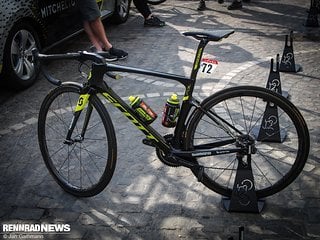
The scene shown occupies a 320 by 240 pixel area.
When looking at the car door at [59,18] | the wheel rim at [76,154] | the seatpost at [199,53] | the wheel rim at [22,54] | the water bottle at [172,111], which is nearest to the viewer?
the seatpost at [199,53]

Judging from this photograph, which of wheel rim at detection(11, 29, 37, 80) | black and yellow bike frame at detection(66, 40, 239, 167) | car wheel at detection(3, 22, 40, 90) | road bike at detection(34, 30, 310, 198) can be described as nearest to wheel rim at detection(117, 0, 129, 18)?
car wheel at detection(3, 22, 40, 90)

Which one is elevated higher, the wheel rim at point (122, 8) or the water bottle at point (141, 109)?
the water bottle at point (141, 109)

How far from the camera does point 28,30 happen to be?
5938mm

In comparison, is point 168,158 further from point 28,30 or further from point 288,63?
point 288,63

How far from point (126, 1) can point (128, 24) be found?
0.55 m

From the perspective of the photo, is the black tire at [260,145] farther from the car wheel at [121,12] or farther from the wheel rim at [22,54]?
the car wheel at [121,12]

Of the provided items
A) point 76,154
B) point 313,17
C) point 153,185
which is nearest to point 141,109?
point 153,185

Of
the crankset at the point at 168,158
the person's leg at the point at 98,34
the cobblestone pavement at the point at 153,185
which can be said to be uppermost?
the person's leg at the point at 98,34

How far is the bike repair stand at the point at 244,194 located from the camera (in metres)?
3.46

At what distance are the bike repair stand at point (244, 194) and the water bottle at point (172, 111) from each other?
2.24ft

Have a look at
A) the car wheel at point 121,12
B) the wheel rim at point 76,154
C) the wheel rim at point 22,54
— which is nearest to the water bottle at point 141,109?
the wheel rim at point 76,154

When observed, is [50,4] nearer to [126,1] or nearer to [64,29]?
[64,29]

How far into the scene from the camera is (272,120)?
434 centimetres

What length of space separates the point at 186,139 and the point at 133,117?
1.65 ft
